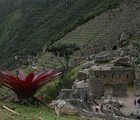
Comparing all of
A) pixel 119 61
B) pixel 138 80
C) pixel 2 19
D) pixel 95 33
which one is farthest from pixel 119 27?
pixel 2 19

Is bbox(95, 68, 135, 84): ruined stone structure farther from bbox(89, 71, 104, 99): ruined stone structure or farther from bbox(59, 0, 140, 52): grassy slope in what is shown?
bbox(59, 0, 140, 52): grassy slope

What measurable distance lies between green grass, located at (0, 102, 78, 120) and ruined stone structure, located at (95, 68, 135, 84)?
1631 centimetres

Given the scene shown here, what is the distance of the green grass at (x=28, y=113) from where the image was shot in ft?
24.2

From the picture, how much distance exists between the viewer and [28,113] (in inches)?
307

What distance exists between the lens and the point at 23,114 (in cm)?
770

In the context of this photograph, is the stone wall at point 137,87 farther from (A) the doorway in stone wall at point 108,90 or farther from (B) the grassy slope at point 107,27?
(B) the grassy slope at point 107,27

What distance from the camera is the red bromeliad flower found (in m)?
8.16

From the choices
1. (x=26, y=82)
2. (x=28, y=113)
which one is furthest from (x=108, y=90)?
(x=28, y=113)

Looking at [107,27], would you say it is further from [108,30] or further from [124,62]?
[124,62]

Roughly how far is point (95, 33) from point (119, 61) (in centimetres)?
3710

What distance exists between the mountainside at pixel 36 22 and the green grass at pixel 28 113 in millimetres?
71939

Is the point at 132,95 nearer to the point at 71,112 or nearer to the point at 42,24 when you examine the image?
the point at 71,112

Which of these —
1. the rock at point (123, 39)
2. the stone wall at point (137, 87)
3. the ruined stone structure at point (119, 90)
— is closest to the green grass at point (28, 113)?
the ruined stone structure at point (119, 90)

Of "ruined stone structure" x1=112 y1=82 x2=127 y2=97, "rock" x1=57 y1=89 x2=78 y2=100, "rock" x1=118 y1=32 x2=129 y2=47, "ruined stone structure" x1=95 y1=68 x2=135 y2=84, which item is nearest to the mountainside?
"rock" x1=118 y1=32 x2=129 y2=47
